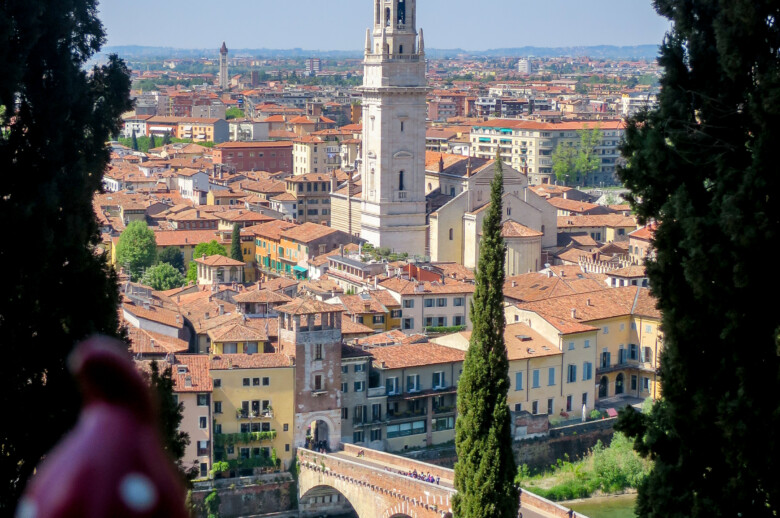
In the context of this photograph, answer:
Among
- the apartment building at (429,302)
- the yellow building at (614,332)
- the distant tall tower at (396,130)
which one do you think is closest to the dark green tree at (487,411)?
the yellow building at (614,332)

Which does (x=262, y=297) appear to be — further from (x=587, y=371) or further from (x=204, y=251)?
(x=204, y=251)

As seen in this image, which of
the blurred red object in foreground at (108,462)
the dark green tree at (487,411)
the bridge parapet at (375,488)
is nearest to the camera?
the blurred red object in foreground at (108,462)

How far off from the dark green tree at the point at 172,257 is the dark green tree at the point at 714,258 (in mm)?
29459

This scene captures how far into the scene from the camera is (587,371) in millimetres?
22312

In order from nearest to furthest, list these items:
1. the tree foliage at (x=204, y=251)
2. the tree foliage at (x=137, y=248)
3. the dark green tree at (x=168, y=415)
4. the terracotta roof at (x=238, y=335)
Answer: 1. the dark green tree at (x=168, y=415)
2. the terracotta roof at (x=238, y=335)
3. the tree foliage at (x=137, y=248)
4. the tree foliage at (x=204, y=251)

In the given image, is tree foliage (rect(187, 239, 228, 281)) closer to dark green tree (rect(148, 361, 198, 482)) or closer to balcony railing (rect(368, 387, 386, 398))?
balcony railing (rect(368, 387, 386, 398))

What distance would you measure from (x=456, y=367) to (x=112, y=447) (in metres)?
20.1

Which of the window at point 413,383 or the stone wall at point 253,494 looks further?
the window at point 413,383

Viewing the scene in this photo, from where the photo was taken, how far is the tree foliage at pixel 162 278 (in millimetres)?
29375

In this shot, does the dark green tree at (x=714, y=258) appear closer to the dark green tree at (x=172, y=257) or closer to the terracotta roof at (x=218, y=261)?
the terracotta roof at (x=218, y=261)

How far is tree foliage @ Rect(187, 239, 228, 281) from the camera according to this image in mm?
31359

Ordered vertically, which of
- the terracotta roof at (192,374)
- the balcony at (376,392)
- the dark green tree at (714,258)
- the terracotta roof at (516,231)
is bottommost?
the balcony at (376,392)

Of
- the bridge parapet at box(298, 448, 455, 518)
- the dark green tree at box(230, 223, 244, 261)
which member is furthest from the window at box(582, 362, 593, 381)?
the dark green tree at box(230, 223, 244, 261)

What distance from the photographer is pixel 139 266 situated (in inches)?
1232
